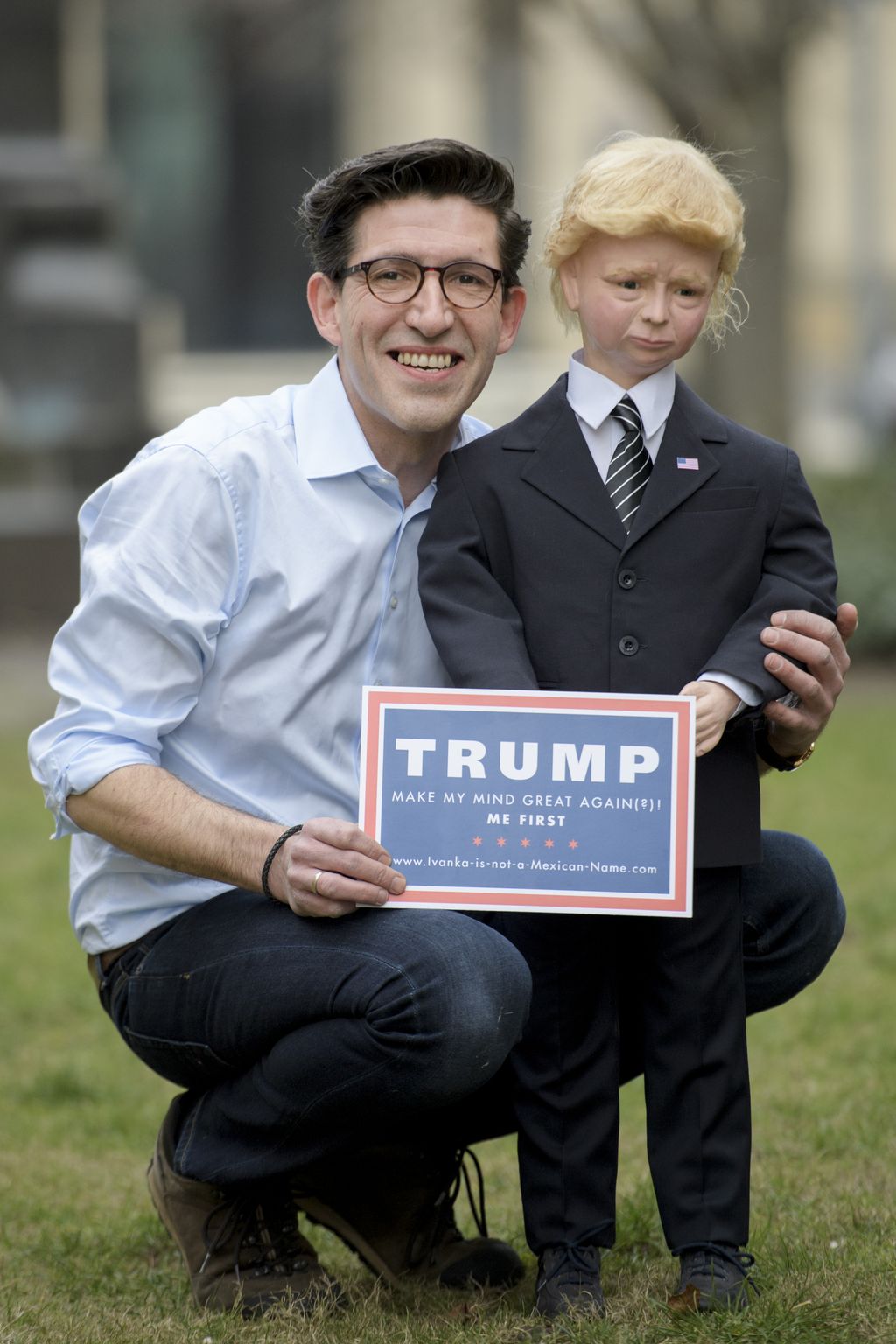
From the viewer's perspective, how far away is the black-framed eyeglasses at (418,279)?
3000 mm

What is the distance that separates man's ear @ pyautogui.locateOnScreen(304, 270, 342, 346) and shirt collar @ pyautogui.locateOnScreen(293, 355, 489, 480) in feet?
0.22

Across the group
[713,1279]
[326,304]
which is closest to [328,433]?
[326,304]

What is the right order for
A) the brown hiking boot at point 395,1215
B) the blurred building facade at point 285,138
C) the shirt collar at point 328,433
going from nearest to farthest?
1. the shirt collar at point 328,433
2. the brown hiking boot at point 395,1215
3. the blurred building facade at point 285,138

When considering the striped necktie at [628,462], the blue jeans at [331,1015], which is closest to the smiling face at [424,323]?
the striped necktie at [628,462]

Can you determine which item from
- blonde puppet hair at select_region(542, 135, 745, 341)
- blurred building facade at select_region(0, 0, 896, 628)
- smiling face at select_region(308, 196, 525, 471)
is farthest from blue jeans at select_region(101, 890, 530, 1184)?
blurred building facade at select_region(0, 0, 896, 628)

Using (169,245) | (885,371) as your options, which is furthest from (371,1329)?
(169,245)

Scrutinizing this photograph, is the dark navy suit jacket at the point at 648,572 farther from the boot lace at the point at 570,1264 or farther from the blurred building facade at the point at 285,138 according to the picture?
the blurred building facade at the point at 285,138

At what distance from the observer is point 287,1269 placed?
3.14 meters

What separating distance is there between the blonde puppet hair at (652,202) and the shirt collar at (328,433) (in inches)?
16.2

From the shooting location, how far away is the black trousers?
289 cm

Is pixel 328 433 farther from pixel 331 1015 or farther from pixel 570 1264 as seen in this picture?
pixel 570 1264

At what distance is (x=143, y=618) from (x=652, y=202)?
98 cm

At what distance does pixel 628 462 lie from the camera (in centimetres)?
297

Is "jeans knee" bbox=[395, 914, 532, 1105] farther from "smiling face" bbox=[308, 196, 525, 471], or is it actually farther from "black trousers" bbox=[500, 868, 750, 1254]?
"smiling face" bbox=[308, 196, 525, 471]
